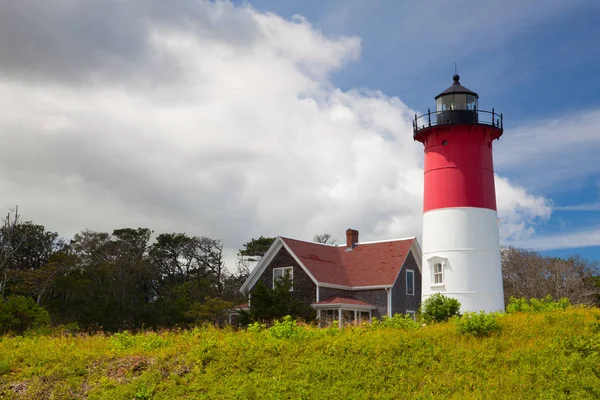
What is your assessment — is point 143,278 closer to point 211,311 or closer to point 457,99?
point 211,311

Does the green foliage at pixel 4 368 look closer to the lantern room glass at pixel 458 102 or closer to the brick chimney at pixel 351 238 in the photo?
the lantern room glass at pixel 458 102

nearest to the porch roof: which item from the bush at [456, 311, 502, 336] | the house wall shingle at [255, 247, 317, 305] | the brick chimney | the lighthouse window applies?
the house wall shingle at [255, 247, 317, 305]

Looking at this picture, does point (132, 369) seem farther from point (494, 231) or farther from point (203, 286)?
point (203, 286)

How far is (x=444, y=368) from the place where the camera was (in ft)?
38.0

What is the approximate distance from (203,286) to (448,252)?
98.9 feet

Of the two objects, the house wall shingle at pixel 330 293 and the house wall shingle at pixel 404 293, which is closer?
the house wall shingle at pixel 330 293

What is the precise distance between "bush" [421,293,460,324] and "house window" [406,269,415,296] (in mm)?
13081

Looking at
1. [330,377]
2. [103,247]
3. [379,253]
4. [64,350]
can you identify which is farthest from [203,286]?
[330,377]

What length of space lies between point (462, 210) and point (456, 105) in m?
4.35

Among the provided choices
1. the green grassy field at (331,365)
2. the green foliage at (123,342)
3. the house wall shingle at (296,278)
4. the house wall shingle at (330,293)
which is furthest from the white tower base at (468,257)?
the green foliage at (123,342)

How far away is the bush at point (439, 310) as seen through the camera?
18.9m

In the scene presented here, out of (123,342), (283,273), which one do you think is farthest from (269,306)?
(123,342)

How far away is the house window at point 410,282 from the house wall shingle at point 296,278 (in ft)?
17.3

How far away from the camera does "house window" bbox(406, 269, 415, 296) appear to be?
111 feet
